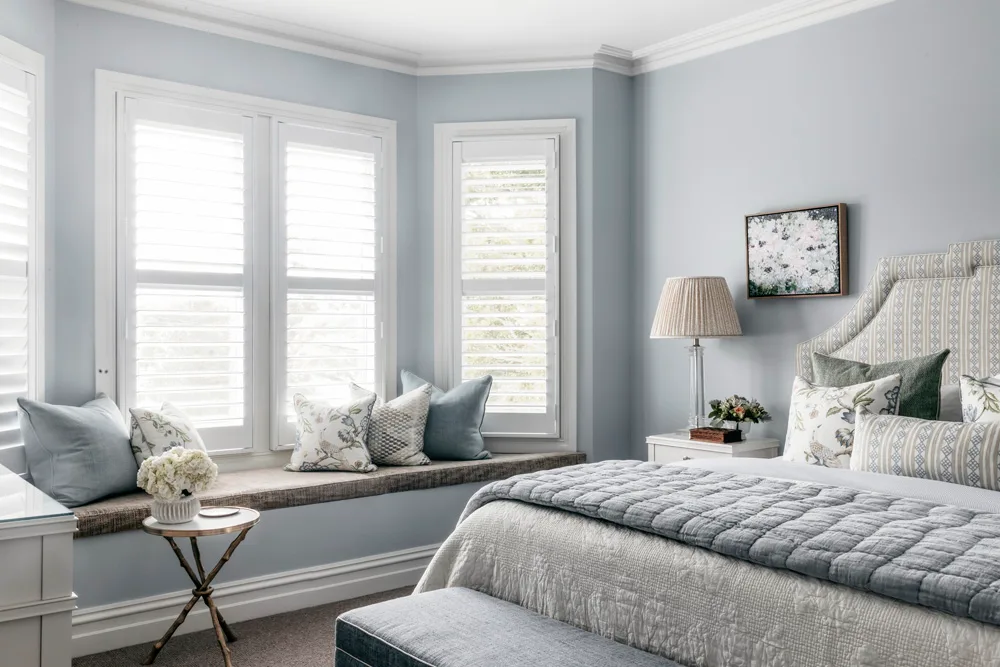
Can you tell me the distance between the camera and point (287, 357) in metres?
4.05

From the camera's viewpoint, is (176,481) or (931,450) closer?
(931,450)

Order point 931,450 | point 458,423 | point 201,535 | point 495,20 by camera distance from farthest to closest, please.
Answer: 1. point 458,423
2. point 495,20
3. point 201,535
4. point 931,450

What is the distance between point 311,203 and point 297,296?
46 centimetres

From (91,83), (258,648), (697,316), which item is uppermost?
(91,83)

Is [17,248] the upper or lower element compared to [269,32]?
lower

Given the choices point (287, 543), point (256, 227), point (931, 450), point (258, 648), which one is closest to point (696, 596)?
point (931, 450)

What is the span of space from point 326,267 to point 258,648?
181 centimetres

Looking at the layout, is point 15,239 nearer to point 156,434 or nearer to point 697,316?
point 156,434

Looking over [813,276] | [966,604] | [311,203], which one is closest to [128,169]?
[311,203]

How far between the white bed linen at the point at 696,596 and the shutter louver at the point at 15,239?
1827mm

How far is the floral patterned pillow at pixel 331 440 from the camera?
3.85m

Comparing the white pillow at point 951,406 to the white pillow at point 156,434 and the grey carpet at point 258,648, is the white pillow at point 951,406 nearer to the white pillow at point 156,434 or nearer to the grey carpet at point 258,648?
the grey carpet at point 258,648

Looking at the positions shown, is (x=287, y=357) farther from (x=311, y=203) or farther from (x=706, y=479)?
(x=706, y=479)

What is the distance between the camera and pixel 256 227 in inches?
156
